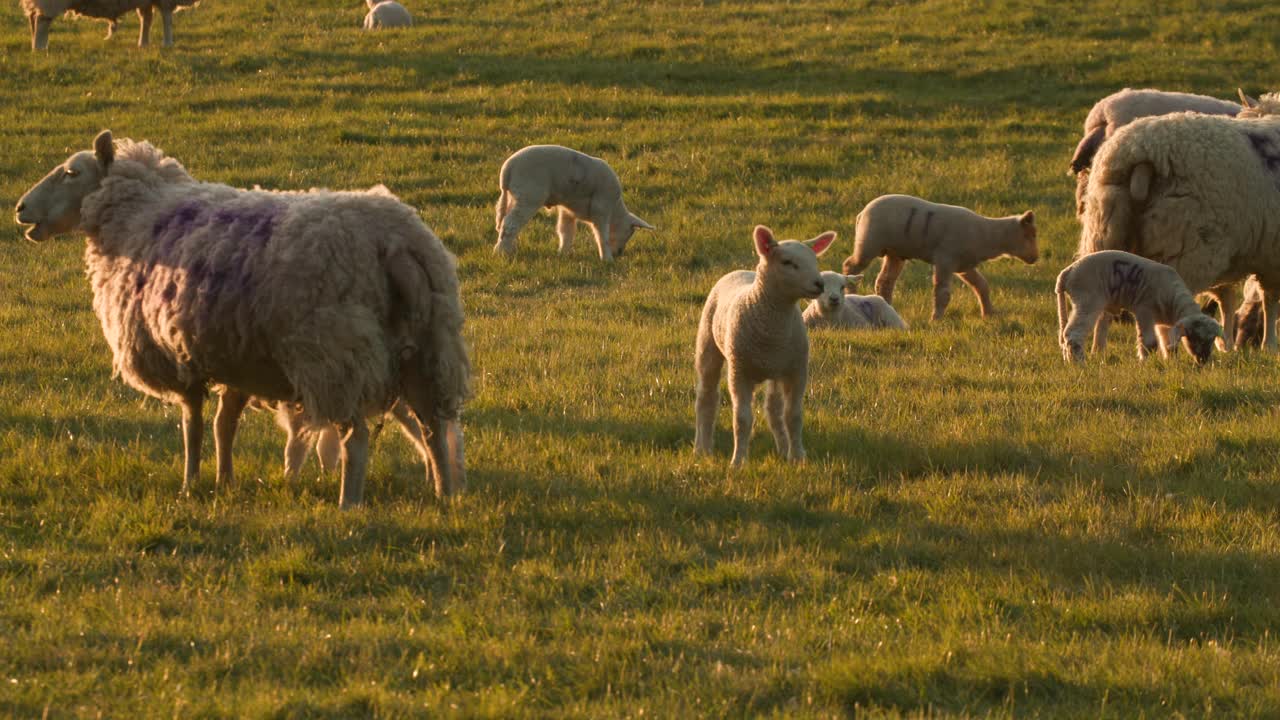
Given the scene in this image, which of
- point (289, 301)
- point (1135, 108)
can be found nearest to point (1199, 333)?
point (1135, 108)

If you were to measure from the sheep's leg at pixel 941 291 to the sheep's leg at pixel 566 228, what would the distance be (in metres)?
4.51

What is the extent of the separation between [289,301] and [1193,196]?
7.43 metres

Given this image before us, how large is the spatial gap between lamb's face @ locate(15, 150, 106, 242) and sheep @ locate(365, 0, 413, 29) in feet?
70.8

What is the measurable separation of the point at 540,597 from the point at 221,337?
7.10ft

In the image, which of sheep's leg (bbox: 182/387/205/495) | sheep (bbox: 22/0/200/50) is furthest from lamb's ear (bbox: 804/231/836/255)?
sheep (bbox: 22/0/200/50)

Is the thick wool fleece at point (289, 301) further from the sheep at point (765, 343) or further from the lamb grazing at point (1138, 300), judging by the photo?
the lamb grazing at point (1138, 300)

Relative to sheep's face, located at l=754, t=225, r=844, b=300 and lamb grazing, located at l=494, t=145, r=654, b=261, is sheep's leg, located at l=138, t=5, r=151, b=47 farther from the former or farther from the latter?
sheep's face, located at l=754, t=225, r=844, b=300

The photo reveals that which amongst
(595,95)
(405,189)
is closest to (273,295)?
(405,189)

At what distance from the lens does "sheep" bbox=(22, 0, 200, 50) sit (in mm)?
27047

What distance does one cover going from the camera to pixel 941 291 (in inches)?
568

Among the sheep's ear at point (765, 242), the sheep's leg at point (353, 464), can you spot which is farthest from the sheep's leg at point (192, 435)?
the sheep's ear at point (765, 242)

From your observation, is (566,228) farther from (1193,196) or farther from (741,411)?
(741,411)

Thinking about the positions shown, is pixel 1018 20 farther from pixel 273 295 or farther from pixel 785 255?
pixel 273 295

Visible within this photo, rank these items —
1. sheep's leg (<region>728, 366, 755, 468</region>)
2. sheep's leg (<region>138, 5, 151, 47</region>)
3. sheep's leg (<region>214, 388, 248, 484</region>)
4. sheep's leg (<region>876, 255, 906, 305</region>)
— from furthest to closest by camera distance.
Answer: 1. sheep's leg (<region>138, 5, 151, 47</region>)
2. sheep's leg (<region>876, 255, 906, 305</region>)
3. sheep's leg (<region>728, 366, 755, 468</region>)
4. sheep's leg (<region>214, 388, 248, 484</region>)
